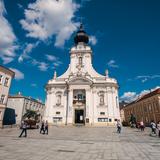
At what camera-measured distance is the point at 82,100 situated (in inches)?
1869

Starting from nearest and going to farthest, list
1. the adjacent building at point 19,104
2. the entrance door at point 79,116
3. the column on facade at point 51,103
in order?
the column on facade at point 51,103 < the entrance door at point 79,116 < the adjacent building at point 19,104

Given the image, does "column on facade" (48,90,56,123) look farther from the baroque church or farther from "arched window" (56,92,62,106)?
"arched window" (56,92,62,106)

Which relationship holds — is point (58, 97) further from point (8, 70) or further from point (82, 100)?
point (8, 70)

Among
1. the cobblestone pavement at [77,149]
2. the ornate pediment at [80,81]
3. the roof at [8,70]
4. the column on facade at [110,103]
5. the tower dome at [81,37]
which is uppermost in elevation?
the tower dome at [81,37]

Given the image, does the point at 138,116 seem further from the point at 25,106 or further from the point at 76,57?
the point at 25,106

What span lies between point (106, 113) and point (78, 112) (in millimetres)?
8412

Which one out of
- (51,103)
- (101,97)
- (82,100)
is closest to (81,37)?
(101,97)

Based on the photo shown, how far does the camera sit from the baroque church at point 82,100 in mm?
45750

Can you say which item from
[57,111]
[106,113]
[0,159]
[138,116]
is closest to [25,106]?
[57,111]

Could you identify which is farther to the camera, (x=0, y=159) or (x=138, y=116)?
(x=138, y=116)

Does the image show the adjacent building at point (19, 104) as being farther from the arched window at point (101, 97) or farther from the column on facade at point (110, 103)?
the column on facade at point (110, 103)

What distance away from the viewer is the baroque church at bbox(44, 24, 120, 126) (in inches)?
1801

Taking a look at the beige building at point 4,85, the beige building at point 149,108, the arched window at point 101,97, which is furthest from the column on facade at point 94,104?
the beige building at point 4,85

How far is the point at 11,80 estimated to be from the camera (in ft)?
121
